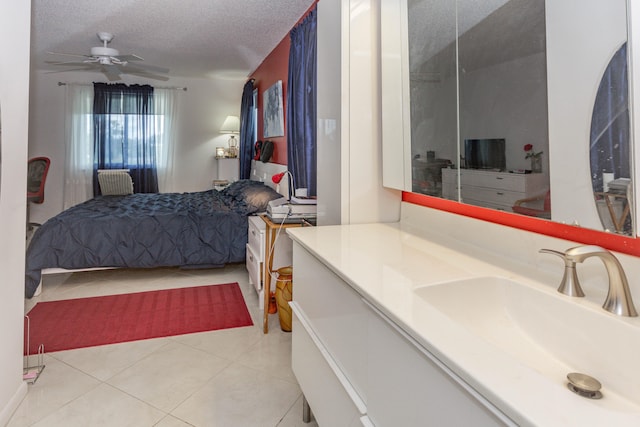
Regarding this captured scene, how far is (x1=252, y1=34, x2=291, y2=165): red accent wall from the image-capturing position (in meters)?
3.89

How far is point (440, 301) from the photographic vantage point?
0.97m

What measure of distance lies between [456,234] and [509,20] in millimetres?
736

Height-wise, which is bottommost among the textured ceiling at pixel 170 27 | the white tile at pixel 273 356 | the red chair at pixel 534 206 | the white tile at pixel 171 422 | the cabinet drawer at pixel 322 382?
the white tile at pixel 171 422

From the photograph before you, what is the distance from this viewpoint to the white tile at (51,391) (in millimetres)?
1633

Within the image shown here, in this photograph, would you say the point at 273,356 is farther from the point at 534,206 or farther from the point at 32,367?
the point at 534,206

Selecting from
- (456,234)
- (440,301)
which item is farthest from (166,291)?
(440,301)

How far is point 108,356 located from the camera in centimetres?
213

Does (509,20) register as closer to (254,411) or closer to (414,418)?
(414,418)

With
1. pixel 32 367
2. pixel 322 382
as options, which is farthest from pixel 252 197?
pixel 322 382

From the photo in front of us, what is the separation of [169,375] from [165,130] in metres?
4.77

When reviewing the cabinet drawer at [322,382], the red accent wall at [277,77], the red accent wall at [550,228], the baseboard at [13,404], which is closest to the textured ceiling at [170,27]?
the red accent wall at [277,77]

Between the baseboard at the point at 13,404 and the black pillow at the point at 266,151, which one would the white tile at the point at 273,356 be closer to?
the baseboard at the point at 13,404

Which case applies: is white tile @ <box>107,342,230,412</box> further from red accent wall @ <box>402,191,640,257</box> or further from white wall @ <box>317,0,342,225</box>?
red accent wall @ <box>402,191,640,257</box>

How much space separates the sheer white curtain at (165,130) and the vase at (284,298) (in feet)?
13.8
